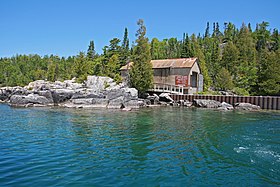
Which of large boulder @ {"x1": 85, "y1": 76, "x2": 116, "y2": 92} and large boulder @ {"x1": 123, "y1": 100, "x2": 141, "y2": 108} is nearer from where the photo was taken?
large boulder @ {"x1": 123, "y1": 100, "x2": 141, "y2": 108}

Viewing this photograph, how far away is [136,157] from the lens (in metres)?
11.3

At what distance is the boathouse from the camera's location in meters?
45.1

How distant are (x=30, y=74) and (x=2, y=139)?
3007 inches

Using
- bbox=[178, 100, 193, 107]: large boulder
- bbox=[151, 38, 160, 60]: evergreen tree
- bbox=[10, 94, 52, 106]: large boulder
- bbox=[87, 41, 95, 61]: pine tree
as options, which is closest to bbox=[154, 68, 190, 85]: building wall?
bbox=[178, 100, 193, 107]: large boulder

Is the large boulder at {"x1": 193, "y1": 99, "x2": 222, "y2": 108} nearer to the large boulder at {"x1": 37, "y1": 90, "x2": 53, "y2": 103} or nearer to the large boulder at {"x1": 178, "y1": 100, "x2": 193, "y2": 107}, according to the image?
the large boulder at {"x1": 178, "y1": 100, "x2": 193, "y2": 107}

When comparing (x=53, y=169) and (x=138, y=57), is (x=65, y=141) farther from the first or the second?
(x=138, y=57)

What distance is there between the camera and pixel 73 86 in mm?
43469

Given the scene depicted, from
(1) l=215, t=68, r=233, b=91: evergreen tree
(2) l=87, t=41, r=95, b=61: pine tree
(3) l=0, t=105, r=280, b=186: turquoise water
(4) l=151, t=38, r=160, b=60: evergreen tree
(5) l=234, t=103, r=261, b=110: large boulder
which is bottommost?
(3) l=0, t=105, r=280, b=186: turquoise water

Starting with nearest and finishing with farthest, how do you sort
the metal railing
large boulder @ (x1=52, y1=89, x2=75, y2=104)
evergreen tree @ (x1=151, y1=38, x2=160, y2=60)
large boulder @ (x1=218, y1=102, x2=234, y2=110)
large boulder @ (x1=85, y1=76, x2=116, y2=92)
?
large boulder @ (x1=218, y1=102, x2=234, y2=110) < large boulder @ (x1=52, y1=89, x2=75, y2=104) < the metal railing < large boulder @ (x1=85, y1=76, x2=116, y2=92) < evergreen tree @ (x1=151, y1=38, x2=160, y2=60)

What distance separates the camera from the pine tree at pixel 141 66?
43.8 meters

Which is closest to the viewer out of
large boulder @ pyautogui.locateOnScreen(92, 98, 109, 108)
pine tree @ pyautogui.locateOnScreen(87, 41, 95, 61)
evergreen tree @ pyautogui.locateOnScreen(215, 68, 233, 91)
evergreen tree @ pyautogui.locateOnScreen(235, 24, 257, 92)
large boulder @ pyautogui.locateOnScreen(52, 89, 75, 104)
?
large boulder @ pyautogui.locateOnScreen(92, 98, 109, 108)

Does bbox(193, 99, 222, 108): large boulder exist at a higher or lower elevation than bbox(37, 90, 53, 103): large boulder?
lower

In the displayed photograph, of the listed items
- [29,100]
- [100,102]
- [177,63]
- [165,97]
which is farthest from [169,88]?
[29,100]

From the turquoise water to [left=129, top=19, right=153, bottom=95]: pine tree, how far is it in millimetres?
25976
